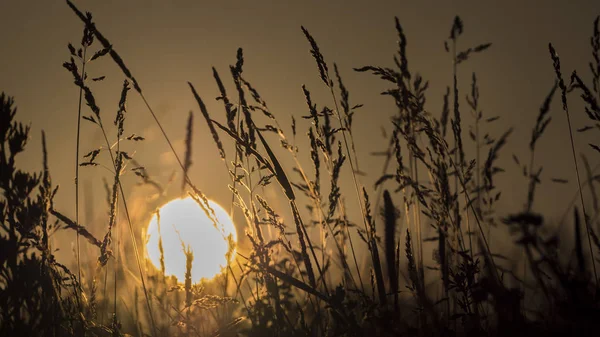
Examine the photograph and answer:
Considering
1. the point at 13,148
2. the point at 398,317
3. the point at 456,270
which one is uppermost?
the point at 13,148

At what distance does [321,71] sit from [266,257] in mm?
845

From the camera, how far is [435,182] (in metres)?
2.03

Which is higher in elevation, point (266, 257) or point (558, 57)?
point (558, 57)

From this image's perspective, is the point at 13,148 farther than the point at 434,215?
Yes

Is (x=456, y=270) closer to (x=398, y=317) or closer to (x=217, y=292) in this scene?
(x=398, y=317)

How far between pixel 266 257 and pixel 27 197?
1.03 m

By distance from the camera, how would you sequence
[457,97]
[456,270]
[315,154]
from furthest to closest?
1. [457,97]
2. [315,154]
3. [456,270]

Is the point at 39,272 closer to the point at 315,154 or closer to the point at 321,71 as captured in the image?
Answer: the point at 315,154

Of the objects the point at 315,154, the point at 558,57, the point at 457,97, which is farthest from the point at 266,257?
the point at 558,57

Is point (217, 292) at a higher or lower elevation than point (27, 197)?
lower

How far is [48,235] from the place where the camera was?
209 cm

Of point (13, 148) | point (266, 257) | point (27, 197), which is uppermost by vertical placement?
point (13, 148)

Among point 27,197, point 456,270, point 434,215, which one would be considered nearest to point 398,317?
point 456,270

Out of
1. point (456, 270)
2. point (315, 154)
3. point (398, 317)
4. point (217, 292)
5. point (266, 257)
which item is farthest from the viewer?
point (217, 292)
